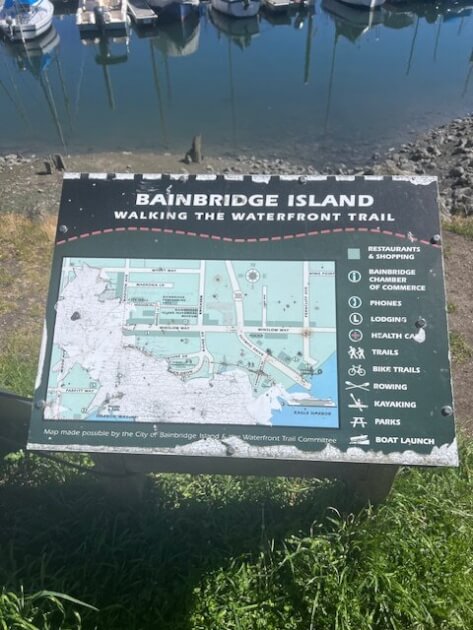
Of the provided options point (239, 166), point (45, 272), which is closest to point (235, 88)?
point (239, 166)

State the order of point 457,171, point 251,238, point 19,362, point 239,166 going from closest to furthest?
point 251,238 < point 19,362 < point 457,171 < point 239,166

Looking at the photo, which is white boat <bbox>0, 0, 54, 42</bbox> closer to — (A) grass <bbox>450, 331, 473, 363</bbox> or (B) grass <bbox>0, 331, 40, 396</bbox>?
(B) grass <bbox>0, 331, 40, 396</bbox>

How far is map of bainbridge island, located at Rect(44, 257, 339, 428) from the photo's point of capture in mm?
3396

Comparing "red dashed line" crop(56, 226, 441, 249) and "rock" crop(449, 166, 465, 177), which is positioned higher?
"rock" crop(449, 166, 465, 177)

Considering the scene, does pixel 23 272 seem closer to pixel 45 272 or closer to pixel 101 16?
pixel 45 272

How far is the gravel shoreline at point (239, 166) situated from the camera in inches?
509

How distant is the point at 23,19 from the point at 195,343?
26887mm

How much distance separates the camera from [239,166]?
51.1ft

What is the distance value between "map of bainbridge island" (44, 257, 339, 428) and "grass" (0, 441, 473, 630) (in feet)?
3.91

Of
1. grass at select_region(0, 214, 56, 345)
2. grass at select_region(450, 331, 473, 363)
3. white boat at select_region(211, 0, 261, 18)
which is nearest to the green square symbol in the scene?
grass at select_region(450, 331, 473, 363)

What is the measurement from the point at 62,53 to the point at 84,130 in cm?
906

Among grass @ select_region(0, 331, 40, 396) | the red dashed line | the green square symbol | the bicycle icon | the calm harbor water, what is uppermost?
the calm harbor water

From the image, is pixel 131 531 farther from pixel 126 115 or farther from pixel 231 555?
pixel 126 115

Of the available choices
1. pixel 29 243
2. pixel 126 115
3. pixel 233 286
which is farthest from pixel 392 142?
pixel 233 286
